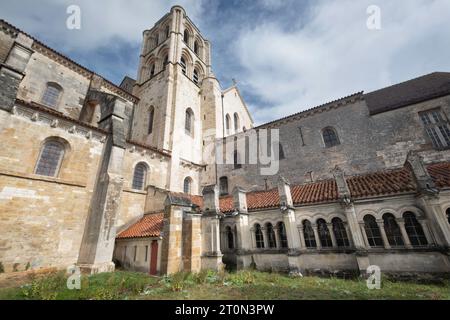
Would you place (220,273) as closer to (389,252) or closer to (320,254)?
(320,254)

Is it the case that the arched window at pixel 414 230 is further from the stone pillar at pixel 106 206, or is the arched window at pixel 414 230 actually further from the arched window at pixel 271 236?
the stone pillar at pixel 106 206

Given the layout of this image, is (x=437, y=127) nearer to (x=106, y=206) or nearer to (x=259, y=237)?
(x=259, y=237)

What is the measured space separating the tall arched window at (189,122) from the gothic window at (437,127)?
20140mm

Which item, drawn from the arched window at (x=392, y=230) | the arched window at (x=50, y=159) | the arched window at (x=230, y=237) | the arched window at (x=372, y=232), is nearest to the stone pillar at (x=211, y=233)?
the arched window at (x=230, y=237)

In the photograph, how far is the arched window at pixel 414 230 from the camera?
8117mm

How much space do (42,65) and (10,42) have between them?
6.53 ft

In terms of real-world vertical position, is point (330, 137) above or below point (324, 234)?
above

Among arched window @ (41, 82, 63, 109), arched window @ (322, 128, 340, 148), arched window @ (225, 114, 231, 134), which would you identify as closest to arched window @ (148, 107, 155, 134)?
arched window @ (41, 82, 63, 109)

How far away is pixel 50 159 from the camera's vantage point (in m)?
11.0

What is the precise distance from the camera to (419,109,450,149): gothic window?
494 inches

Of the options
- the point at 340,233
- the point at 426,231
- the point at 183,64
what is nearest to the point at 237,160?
the point at 340,233

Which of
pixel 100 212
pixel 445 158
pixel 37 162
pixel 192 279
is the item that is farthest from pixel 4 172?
pixel 445 158

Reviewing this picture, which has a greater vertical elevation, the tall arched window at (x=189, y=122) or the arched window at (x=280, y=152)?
the tall arched window at (x=189, y=122)

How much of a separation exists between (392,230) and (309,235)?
3.51 meters
